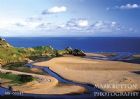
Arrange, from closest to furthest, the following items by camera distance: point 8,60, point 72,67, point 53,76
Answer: point 53,76
point 72,67
point 8,60

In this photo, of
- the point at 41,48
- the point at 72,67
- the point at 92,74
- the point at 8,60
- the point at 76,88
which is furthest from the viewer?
the point at 41,48

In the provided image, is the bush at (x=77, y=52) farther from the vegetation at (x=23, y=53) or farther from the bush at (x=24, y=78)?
the bush at (x=24, y=78)

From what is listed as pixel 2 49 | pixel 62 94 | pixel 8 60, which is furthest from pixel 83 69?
pixel 2 49

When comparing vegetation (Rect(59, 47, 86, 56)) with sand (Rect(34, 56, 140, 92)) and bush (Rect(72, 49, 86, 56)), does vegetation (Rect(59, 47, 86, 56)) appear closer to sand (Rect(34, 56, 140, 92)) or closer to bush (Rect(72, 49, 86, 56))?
bush (Rect(72, 49, 86, 56))

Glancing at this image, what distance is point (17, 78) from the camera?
40812 millimetres

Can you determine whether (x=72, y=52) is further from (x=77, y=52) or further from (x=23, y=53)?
(x=23, y=53)

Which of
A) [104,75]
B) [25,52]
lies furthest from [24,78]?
[25,52]

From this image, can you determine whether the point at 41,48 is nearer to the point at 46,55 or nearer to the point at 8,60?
the point at 46,55

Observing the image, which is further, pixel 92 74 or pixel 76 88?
pixel 92 74

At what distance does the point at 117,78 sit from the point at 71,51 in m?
32.8

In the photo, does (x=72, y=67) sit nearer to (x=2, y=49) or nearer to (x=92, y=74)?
(x=92, y=74)

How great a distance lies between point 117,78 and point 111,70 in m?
6.05

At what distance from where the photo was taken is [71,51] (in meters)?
68.9

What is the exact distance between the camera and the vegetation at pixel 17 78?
129 ft
